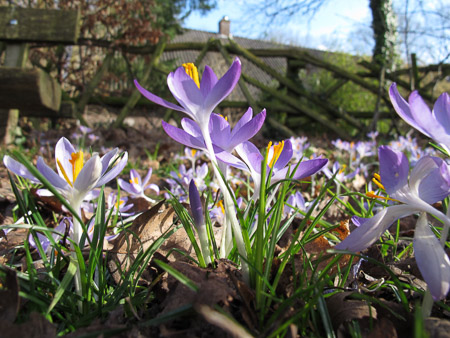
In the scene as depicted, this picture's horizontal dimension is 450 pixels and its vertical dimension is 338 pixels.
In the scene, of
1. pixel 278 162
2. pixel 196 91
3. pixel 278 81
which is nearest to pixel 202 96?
pixel 196 91

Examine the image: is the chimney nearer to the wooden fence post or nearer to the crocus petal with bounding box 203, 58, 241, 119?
the wooden fence post

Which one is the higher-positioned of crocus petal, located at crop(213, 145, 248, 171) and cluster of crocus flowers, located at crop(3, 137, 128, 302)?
crocus petal, located at crop(213, 145, 248, 171)

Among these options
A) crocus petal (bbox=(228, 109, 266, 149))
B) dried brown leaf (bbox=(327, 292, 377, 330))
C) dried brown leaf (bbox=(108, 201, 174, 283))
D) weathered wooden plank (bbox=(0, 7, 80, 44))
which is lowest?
dried brown leaf (bbox=(108, 201, 174, 283))

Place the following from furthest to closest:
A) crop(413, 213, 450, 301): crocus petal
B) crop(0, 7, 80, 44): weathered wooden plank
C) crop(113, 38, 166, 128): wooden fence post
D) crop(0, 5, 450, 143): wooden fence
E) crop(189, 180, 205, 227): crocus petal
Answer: crop(0, 5, 450, 143): wooden fence → crop(113, 38, 166, 128): wooden fence post → crop(0, 7, 80, 44): weathered wooden plank → crop(189, 180, 205, 227): crocus petal → crop(413, 213, 450, 301): crocus petal

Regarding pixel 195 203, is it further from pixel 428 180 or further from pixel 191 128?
pixel 428 180

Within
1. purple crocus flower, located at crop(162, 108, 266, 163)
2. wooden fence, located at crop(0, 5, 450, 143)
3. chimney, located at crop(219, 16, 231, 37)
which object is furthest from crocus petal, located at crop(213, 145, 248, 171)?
chimney, located at crop(219, 16, 231, 37)

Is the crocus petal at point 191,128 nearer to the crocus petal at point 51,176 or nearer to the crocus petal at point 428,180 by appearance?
the crocus petal at point 51,176
